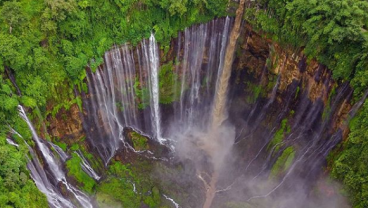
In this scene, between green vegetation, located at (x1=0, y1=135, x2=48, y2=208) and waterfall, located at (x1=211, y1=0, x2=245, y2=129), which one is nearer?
green vegetation, located at (x1=0, y1=135, x2=48, y2=208)

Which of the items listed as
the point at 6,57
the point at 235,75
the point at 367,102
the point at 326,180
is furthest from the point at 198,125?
the point at 6,57

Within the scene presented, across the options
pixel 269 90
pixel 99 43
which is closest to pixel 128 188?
pixel 99 43

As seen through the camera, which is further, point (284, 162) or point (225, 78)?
point (225, 78)

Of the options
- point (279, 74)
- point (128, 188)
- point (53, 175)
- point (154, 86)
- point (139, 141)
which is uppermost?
point (279, 74)

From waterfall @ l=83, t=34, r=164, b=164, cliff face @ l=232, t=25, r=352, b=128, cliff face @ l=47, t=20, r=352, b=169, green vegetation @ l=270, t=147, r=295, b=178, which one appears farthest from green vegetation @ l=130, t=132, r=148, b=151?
green vegetation @ l=270, t=147, r=295, b=178

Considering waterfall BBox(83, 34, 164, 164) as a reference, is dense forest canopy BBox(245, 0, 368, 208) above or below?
above

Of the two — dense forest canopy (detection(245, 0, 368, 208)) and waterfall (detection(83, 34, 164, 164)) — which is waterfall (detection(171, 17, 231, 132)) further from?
dense forest canopy (detection(245, 0, 368, 208))

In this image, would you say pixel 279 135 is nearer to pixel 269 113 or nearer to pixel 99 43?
pixel 269 113

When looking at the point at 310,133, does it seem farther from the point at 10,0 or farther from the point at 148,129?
the point at 10,0
